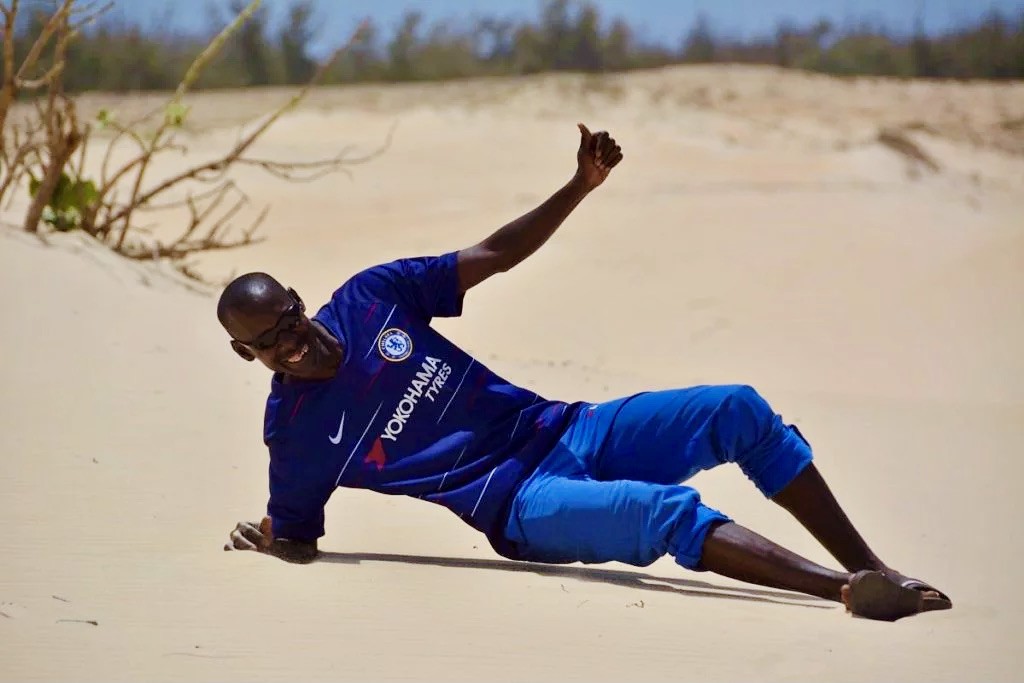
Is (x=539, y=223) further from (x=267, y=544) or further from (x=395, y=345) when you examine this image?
(x=267, y=544)

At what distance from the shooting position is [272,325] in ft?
14.3

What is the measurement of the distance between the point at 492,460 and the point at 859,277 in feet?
35.3

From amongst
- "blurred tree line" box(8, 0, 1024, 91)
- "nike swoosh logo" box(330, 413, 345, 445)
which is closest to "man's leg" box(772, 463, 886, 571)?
"nike swoosh logo" box(330, 413, 345, 445)

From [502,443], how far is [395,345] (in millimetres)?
428

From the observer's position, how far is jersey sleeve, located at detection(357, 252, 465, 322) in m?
4.66

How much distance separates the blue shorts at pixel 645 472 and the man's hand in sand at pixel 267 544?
618 mm

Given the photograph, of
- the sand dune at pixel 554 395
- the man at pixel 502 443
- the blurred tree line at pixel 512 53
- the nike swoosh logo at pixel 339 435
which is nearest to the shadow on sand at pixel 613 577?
the sand dune at pixel 554 395

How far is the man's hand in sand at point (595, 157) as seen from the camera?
4602mm

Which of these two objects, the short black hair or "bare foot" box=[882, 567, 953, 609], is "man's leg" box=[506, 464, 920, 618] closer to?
"bare foot" box=[882, 567, 953, 609]

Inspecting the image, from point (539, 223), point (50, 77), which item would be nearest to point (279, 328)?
point (539, 223)

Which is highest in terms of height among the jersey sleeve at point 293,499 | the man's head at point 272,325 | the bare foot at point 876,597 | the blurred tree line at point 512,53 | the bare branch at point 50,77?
the blurred tree line at point 512,53

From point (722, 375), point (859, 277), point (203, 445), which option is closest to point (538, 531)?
point (203, 445)

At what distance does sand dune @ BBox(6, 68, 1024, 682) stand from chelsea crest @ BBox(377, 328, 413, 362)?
65 cm

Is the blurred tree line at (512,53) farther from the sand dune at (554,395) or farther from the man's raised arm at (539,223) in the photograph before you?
the man's raised arm at (539,223)
